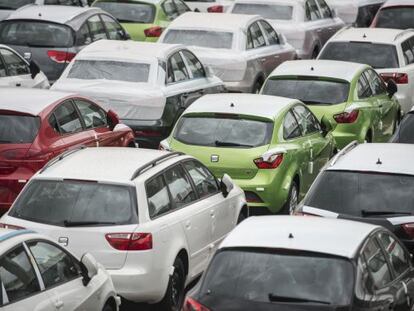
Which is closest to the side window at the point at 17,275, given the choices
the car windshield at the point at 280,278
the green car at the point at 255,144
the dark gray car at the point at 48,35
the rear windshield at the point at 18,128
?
the car windshield at the point at 280,278

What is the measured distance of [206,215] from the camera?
44.5 feet

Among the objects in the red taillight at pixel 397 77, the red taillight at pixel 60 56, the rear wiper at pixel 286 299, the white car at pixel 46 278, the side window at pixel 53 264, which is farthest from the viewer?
the red taillight at pixel 397 77

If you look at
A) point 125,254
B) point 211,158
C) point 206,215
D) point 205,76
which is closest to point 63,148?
point 211,158

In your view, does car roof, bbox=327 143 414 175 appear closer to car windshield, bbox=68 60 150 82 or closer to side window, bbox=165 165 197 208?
side window, bbox=165 165 197 208

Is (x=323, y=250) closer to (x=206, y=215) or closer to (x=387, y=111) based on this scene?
(x=206, y=215)

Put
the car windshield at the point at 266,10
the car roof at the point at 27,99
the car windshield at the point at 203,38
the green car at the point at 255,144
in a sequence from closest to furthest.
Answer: the car roof at the point at 27,99 → the green car at the point at 255,144 → the car windshield at the point at 203,38 → the car windshield at the point at 266,10

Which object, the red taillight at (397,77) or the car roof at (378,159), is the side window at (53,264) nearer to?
the car roof at (378,159)

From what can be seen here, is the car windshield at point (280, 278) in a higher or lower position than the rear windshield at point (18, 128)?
higher

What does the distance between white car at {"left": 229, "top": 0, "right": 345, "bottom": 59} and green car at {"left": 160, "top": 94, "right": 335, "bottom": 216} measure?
10.4 metres

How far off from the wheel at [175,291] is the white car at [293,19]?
15.1 meters

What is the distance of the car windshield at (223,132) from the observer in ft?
53.3

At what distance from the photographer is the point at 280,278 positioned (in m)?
9.68

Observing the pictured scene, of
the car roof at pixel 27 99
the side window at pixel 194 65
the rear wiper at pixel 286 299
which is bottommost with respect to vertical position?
the side window at pixel 194 65

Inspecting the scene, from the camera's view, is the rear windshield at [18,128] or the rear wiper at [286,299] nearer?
the rear wiper at [286,299]
